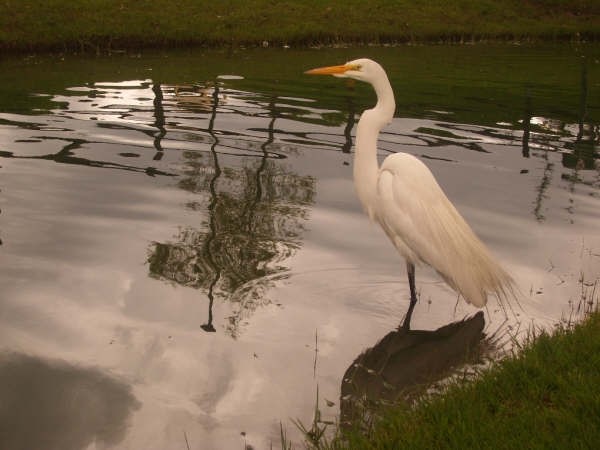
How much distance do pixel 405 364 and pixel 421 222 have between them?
124cm

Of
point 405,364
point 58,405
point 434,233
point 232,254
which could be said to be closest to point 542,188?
point 434,233

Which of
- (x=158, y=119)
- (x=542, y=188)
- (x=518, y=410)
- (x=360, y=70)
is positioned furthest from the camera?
(x=158, y=119)

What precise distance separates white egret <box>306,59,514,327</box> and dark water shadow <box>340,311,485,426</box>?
27cm

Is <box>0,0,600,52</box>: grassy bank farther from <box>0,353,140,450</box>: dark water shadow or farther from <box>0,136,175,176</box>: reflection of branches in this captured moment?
<box>0,353,140,450</box>: dark water shadow

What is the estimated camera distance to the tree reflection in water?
6.86 metres

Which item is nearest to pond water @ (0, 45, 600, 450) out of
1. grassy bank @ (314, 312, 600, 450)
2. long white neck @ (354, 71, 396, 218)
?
grassy bank @ (314, 312, 600, 450)

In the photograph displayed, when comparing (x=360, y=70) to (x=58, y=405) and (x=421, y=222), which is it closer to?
(x=421, y=222)

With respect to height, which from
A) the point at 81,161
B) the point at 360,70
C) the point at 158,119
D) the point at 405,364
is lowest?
the point at 405,364

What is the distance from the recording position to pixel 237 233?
8273 millimetres

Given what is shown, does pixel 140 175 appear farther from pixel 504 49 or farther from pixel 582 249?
pixel 504 49

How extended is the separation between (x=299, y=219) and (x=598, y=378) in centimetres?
488

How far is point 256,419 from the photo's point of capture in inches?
188

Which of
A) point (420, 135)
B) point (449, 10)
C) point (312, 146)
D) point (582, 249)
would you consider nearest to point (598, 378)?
point (582, 249)

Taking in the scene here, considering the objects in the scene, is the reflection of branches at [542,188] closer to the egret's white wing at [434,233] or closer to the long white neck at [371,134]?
the egret's white wing at [434,233]
